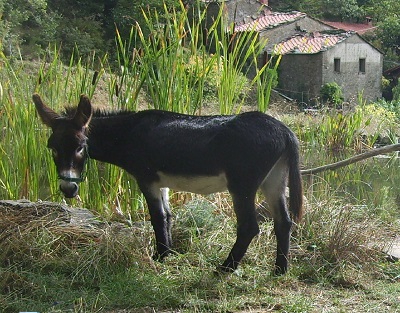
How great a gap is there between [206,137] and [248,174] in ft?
1.55

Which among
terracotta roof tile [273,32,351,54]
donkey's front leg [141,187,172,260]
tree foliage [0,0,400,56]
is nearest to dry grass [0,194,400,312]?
donkey's front leg [141,187,172,260]

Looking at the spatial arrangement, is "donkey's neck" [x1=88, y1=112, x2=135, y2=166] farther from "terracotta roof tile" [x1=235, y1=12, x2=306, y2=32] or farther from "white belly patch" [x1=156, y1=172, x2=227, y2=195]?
"terracotta roof tile" [x1=235, y1=12, x2=306, y2=32]

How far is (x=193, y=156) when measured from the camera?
546 cm

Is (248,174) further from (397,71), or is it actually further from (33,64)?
(397,71)

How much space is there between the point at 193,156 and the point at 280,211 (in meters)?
0.83

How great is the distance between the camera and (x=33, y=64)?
2342cm

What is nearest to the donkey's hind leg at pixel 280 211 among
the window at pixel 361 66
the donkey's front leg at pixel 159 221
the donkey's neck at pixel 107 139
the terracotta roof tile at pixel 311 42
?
the donkey's front leg at pixel 159 221

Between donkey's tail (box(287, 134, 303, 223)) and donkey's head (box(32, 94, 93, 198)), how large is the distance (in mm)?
1613

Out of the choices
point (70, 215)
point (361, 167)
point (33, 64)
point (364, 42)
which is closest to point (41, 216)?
point (70, 215)

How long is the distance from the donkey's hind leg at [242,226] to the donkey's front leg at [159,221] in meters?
0.64

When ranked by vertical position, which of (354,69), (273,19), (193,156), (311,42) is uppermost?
(273,19)

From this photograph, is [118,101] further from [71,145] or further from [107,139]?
[71,145]

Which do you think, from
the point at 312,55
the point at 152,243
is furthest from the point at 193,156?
the point at 312,55

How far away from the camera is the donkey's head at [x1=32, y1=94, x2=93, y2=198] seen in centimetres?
534
